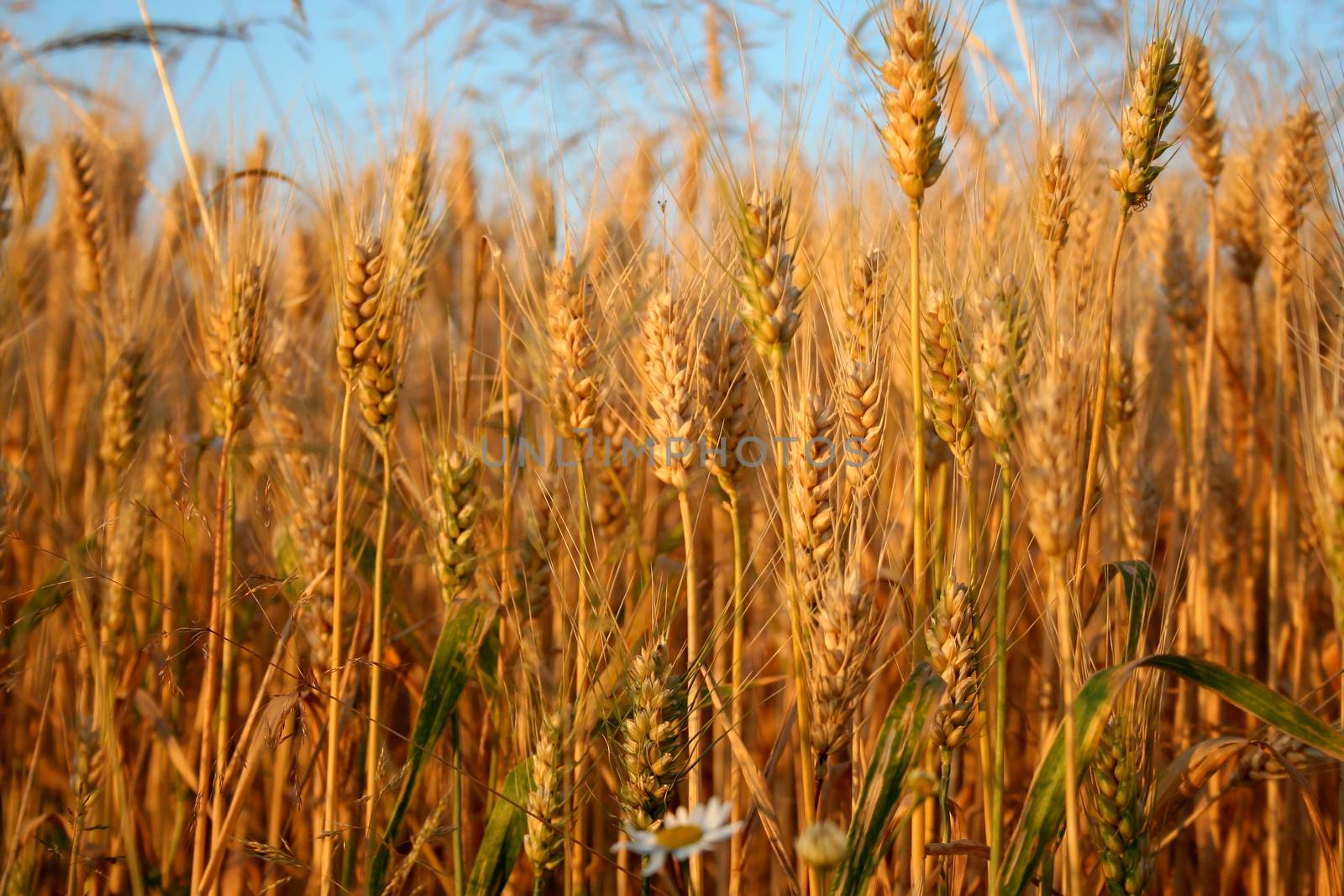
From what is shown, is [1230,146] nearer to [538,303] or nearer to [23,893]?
[538,303]

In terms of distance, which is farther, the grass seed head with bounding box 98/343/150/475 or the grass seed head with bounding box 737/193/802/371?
the grass seed head with bounding box 98/343/150/475

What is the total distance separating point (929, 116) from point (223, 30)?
4.50 feet

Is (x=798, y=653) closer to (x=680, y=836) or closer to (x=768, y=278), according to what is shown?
(x=680, y=836)

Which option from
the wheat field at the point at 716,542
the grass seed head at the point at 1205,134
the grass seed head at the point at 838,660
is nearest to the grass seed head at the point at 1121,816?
the wheat field at the point at 716,542

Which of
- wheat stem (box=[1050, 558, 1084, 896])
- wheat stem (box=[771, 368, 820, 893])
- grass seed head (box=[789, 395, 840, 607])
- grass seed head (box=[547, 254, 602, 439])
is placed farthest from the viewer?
grass seed head (box=[547, 254, 602, 439])

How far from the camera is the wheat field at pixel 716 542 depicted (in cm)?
125

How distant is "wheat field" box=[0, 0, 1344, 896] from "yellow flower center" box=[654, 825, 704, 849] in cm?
2

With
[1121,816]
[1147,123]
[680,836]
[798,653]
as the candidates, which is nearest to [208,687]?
[680,836]

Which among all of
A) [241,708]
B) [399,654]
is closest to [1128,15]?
[399,654]

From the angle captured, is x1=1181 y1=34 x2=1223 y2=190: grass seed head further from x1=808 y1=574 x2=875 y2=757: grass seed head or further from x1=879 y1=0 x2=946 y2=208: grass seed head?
x1=808 y1=574 x2=875 y2=757: grass seed head

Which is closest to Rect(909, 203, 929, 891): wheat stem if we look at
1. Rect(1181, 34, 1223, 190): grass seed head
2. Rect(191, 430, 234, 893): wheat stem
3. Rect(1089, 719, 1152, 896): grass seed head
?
Rect(1089, 719, 1152, 896): grass seed head

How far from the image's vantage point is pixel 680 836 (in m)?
1.13

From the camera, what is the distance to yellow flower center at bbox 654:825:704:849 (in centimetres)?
111

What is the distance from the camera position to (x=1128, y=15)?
1.64 meters
